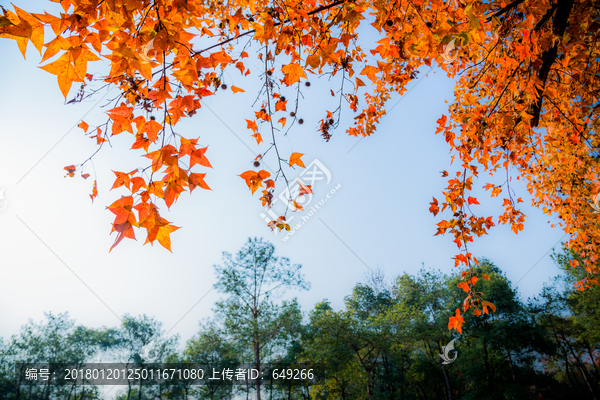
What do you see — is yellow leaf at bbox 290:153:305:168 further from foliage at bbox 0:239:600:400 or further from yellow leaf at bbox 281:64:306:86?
foliage at bbox 0:239:600:400

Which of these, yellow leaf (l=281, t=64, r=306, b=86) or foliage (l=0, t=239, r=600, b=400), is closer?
yellow leaf (l=281, t=64, r=306, b=86)

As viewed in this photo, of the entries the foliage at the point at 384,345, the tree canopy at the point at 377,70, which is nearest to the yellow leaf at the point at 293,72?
the tree canopy at the point at 377,70

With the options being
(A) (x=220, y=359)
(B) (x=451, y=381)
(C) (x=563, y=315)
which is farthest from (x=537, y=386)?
(A) (x=220, y=359)

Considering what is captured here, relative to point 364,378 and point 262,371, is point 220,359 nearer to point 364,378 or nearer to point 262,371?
point 262,371

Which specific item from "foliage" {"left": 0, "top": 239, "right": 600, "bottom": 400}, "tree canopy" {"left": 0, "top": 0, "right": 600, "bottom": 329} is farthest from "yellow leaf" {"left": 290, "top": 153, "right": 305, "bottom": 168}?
"foliage" {"left": 0, "top": 239, "right": 600, "bottom": 400}

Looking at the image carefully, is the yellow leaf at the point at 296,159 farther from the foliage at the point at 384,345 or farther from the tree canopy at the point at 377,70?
the foliage at the point at 384,345

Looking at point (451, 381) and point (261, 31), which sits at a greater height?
point (261, 31)

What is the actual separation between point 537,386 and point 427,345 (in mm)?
6156

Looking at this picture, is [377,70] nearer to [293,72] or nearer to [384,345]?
[293,72]

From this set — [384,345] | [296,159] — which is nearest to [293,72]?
[296,159]

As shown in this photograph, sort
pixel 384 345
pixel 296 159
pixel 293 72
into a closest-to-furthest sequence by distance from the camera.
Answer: pixel 293 72
pixel 296 159
pixel 384 345

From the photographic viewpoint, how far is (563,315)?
1280 cm

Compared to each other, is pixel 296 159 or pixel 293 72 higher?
pixel 293 72

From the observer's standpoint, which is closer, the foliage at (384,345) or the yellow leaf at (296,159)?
the yellow leaf at (296,159)
